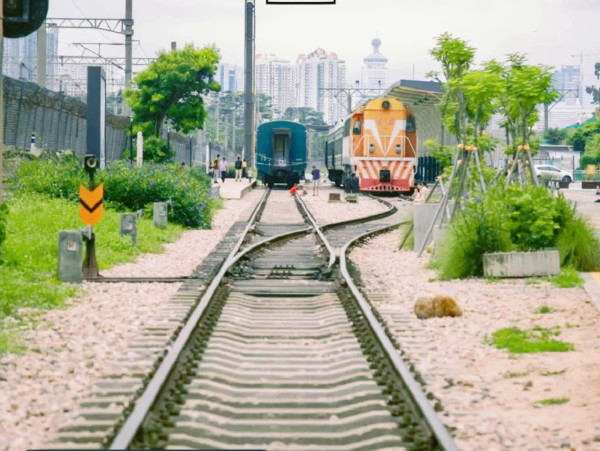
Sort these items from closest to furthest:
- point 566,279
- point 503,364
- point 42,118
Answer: point 503,364
point 566,279
point 42,118

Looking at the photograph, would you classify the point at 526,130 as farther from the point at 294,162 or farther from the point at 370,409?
the point at 294,162

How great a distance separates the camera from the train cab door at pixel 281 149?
53.9m

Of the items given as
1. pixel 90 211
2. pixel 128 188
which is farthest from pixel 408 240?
pixel 128 188

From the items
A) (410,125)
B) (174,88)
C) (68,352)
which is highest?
(174,88)

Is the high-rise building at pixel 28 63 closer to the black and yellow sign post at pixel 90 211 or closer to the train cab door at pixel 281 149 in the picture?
the black and yellow sign post at pixel 90 211

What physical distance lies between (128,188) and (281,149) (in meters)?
30.0

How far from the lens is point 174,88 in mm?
46281

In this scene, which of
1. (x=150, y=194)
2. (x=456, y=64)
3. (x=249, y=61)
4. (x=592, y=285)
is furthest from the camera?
(x=249, y=61)

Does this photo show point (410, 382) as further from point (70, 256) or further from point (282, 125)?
point (282, 125)

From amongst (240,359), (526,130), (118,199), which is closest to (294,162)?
(118,199)

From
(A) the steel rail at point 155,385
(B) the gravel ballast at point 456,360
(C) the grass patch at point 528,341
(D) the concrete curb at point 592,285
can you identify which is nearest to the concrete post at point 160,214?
(B) the gravel ballast at point 456,360

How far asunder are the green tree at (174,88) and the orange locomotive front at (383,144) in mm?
8176

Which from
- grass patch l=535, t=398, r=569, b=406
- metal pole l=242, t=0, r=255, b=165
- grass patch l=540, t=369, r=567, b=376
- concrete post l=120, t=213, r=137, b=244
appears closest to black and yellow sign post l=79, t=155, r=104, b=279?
concrete post l=120, t=213, r=137, b=244

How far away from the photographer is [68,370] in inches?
308
